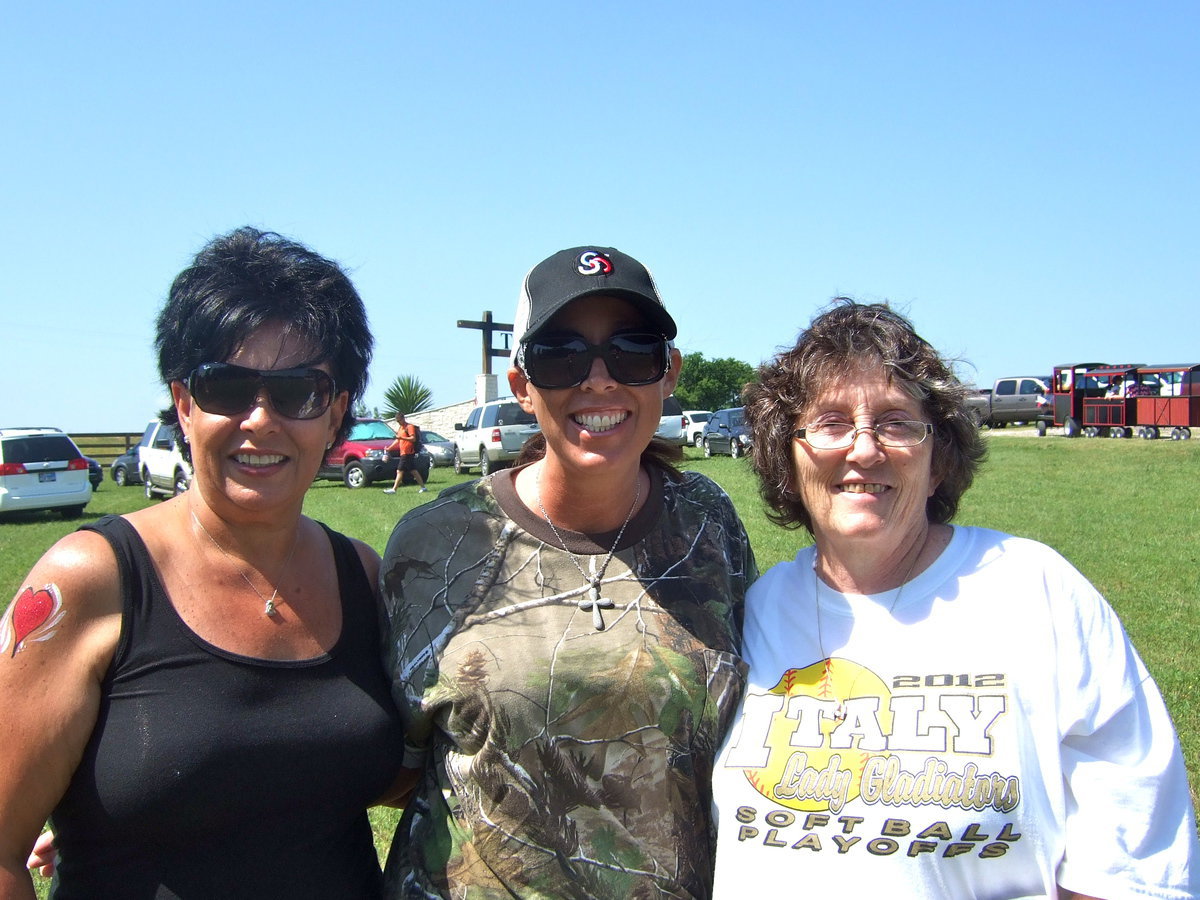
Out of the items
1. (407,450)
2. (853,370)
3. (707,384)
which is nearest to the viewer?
(853,370)

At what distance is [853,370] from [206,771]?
5.86 feet

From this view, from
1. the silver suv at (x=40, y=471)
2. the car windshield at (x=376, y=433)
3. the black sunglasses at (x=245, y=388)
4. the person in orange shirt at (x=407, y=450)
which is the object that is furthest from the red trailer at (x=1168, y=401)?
the black sunglasses at (x=245, y=388)

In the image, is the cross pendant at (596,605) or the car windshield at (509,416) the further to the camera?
the car windshield at (509,416)

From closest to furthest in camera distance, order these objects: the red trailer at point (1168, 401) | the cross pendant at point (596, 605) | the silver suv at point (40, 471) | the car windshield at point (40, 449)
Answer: the cross pendant at point (596, 605)
the silver suv at point (40, 471)
the car windshield at point (40, 449)
the red trailer at point (1168, 401)

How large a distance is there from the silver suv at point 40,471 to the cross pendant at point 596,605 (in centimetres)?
1981

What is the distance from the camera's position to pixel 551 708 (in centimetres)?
219

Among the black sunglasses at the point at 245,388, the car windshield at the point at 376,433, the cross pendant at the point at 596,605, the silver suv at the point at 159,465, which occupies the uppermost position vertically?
the black sunglasses at the point at 245,388

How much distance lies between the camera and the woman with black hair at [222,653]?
198 centimetres

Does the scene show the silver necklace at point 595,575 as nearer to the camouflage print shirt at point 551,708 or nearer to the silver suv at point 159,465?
the camouflage print shirt at point 551,708

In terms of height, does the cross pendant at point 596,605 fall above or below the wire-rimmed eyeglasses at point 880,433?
below

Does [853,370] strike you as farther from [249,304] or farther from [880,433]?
[249,304]

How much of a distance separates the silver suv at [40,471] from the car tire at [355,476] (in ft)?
18.0

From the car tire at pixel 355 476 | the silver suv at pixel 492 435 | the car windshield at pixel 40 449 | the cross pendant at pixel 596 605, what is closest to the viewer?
the cross pendant at pixel 596 605

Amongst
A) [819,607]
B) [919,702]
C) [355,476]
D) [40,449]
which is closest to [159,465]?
[40,449]
